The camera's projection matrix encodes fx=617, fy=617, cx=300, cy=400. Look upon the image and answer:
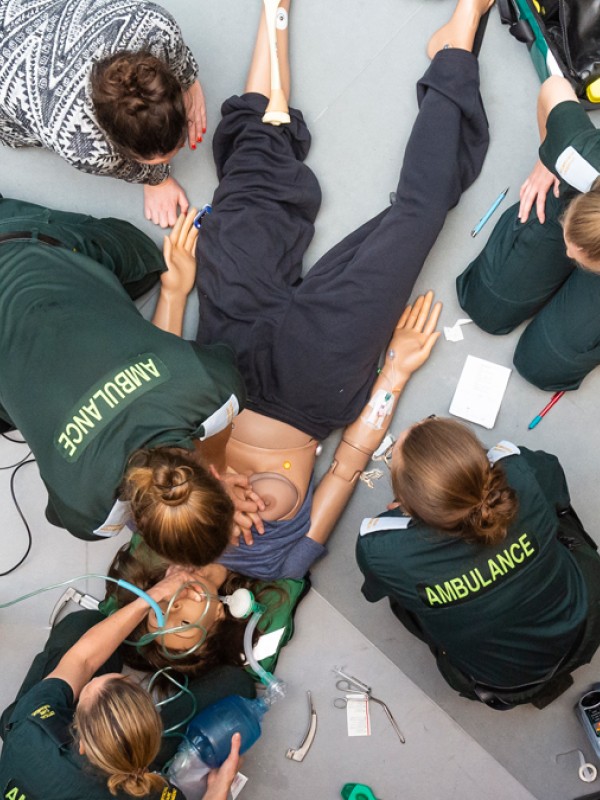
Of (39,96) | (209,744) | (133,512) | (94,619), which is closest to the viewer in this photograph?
(133,512)

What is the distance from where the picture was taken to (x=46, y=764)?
1.45 m

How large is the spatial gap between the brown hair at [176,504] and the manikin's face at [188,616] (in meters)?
0.48

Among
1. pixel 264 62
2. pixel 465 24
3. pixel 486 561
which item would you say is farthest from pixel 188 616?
pixel 465 24

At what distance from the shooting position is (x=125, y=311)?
4.92 ft

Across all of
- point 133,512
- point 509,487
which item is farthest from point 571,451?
point 133,512

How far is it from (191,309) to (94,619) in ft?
3.51

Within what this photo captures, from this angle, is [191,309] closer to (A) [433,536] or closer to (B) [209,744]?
(A) [433,536]

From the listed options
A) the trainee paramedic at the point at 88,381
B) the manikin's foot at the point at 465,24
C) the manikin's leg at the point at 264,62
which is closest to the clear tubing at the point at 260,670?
the trainee paramedic at the point at 88,381

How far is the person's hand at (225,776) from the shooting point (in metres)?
1.75

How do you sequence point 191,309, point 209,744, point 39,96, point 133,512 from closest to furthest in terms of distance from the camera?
1. point 133,512
2. point 39,96
3. point 209,744
4. point 191,309

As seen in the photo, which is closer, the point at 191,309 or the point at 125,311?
the point at 125,311

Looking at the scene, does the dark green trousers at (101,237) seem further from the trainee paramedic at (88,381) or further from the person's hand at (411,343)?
the person's hand at (411,343)

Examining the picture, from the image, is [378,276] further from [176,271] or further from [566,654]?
[566,654]

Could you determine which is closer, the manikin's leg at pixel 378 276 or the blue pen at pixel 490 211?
the manikin's leg at pixel 378 276
